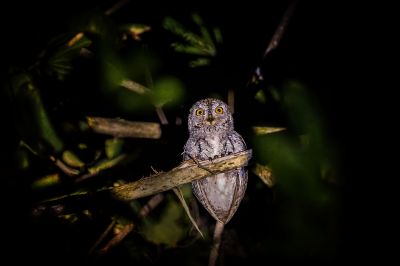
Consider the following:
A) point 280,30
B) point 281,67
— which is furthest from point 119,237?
point 280,30

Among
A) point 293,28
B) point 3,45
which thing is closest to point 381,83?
point 293,28

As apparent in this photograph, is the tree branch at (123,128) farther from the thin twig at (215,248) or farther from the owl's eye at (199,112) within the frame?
the thin twig at (215,248)

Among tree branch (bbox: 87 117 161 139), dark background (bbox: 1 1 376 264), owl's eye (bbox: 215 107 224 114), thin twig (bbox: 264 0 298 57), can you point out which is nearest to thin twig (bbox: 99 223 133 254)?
dark background (bbox: 1 1 376 264)

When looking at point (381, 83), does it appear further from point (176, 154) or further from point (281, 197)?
point (176, 154)

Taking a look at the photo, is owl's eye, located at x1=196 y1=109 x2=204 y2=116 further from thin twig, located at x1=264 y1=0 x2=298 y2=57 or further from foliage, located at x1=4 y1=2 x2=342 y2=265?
thin twig, located at x1=264 y1=0 x2=298 y2=57

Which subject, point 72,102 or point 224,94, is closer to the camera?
point 72,102

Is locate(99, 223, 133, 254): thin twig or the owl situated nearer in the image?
the owl
